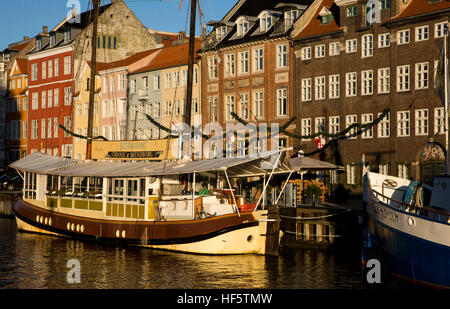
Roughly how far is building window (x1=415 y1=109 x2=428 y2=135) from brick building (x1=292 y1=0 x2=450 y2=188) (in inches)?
2.4

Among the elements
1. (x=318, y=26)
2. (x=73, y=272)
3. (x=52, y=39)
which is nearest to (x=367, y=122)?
(x=318, y=26)

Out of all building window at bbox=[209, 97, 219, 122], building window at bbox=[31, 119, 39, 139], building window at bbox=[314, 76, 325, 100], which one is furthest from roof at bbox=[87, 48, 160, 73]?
building window at bbox=[314, 76, 325, 100]

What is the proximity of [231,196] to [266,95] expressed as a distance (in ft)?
68.8

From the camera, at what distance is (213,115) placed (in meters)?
58.8

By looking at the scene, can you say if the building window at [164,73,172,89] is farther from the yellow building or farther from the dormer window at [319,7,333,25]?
the dormer window at [319,7,333,25]

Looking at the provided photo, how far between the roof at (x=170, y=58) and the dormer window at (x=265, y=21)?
7981 millimetres

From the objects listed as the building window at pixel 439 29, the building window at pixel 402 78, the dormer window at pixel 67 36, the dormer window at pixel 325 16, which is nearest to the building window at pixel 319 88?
the dormer window at pixel 325 16

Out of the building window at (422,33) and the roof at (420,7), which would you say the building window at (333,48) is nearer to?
the roof at (420,7)

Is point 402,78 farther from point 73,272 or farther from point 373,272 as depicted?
point 73,272

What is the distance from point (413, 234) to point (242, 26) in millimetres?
37515

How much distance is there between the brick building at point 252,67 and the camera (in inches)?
2135
